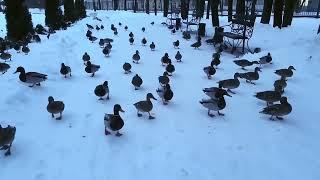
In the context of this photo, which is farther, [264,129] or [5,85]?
[5,85]

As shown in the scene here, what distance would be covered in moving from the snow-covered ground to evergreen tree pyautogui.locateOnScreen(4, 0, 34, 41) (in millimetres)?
6834

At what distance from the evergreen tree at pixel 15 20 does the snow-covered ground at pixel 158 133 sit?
6.83 m

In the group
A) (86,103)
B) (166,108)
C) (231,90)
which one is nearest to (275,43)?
(231,90)

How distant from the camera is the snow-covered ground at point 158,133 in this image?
23.6 ft

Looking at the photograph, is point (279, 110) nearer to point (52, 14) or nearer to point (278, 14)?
point (278, 14)

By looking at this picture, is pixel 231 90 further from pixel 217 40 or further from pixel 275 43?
pixel 217 40

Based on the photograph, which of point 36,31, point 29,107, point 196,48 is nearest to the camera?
point 29,107

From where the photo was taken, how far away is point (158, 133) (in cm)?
879

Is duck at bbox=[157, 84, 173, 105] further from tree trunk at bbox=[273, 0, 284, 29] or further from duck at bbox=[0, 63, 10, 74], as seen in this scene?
tree trunk at bbox=[273, 0, 284, 29]

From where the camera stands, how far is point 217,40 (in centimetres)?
2177

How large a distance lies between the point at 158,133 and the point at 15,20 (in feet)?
50.3

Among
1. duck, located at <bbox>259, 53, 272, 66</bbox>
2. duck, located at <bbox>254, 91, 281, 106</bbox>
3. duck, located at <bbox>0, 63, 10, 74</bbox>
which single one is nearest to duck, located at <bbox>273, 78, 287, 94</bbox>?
duck, located at <bbox>254, 91, 281, 106</bbox>

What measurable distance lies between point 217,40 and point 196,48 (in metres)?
1.66

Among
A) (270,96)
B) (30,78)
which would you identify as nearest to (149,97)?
(270,96)
